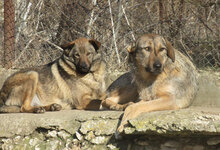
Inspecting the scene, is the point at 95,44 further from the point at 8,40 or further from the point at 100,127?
the point at 8,40

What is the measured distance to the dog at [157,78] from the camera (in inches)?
211

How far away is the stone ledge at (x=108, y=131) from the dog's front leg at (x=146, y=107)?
0.15 m

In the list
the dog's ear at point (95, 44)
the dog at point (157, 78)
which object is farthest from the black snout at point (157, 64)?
the dog's ear at point (95, 44)

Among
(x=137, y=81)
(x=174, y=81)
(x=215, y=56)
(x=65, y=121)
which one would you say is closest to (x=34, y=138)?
(x=65, y=121)

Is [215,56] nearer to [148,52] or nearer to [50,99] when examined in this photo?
[148,52]

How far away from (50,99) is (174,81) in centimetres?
263

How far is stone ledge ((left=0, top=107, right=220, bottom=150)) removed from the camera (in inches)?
184

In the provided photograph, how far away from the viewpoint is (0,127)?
224 inches

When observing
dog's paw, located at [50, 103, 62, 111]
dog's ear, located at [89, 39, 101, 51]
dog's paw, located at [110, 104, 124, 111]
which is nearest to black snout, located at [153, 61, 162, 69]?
dog's paw, located at [110, 104, 124, 111]

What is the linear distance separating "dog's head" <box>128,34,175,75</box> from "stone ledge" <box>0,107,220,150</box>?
731 millimetres

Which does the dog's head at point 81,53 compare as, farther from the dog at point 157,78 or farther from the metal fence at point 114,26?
the metal fence at point 114,26

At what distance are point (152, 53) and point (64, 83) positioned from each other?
2.37 m

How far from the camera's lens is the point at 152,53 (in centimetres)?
543

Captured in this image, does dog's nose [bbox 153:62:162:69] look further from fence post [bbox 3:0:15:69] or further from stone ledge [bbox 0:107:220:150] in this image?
fence post [bbox 3:0:15:69]
